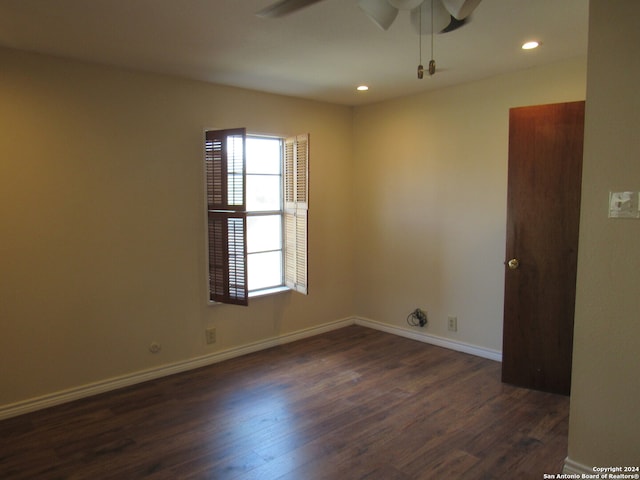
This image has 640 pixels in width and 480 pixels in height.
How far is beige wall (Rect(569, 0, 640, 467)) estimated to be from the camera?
1.94 meters

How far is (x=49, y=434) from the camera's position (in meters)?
2.79

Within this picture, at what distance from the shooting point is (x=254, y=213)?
4254mm

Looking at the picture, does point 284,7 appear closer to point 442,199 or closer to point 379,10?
point 379,10

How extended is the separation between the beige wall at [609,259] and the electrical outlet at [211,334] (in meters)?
2.85

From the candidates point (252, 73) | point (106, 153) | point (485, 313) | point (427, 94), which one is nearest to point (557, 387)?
point (485, 313)

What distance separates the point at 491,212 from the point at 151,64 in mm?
3003

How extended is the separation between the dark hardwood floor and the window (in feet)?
2.70

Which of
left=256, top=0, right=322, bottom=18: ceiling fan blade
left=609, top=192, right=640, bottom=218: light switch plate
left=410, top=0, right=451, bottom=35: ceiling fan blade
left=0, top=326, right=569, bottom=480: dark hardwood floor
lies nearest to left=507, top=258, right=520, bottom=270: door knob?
left=0, top=326, right=569, bottom=480: dark hardwood floor

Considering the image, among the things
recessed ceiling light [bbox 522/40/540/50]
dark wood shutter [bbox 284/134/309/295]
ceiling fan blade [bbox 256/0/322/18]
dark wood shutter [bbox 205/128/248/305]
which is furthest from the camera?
dark wood shutter [bbox 284/134/309/295]

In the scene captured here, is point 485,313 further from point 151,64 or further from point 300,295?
point 151,64

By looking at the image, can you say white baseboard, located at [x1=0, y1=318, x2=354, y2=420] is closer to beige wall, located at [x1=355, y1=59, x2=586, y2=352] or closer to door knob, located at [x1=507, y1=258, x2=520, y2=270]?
beige wall, located at [x1=355, y1=59, x2=586, y2=352]

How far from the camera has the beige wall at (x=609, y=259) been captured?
194cm

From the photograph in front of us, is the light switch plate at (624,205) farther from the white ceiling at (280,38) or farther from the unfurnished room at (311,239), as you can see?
the white ceiling at (280,38)

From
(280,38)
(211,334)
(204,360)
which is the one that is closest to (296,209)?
(211,334)
